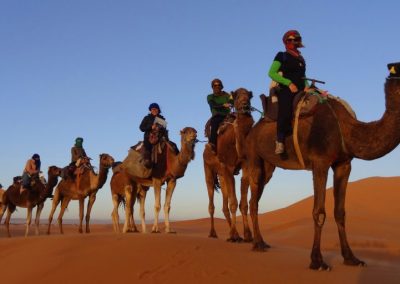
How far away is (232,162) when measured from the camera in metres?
11.7

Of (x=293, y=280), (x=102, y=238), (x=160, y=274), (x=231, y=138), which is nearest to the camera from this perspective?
(x=293, y=280)

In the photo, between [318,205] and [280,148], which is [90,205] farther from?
[318,205]

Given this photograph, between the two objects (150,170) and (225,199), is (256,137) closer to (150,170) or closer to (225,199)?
(225,199)

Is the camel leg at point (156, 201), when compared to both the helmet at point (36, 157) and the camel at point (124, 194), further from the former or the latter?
the helmet at point (36, 157)

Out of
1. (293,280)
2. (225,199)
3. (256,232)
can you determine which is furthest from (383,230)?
(293,280)

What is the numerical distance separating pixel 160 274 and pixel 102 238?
2960 millimetres

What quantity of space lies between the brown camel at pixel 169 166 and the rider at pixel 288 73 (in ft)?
18.3

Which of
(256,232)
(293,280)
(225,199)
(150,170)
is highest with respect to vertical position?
(150,170)

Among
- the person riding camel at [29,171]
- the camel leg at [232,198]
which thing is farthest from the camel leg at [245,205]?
the person riding camel at [29,171]

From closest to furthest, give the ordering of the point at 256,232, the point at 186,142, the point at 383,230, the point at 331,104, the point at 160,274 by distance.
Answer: the point at 160,274, the point at 331,104, the point at 256,232, the point at 186,142, the point at 383,230

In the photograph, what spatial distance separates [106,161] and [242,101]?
986 cm

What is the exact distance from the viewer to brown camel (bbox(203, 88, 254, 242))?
10430 millimetres

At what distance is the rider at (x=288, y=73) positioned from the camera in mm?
8250

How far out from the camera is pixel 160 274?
7070 mm
